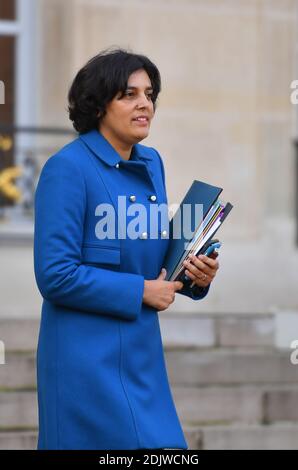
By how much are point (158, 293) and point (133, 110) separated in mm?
606

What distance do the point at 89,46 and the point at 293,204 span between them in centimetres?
→ 190

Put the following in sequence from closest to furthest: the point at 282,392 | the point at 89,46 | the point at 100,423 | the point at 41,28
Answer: the point at 100,423, the point at 282,392, the point at 89,46, the point at 41,28

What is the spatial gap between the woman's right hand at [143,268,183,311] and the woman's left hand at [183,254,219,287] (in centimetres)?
7

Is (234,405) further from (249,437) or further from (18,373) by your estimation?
(18,373)

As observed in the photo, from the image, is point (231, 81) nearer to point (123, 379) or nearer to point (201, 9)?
point (201, 9)

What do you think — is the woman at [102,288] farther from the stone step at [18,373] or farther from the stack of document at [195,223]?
the stone step at [18,373]

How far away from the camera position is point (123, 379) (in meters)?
3.72

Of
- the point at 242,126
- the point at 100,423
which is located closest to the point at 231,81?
the point at 242,126

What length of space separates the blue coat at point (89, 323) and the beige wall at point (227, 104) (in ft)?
14.2

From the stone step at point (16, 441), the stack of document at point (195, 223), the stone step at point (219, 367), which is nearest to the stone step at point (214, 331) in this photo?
the stone step at point (219, 367)

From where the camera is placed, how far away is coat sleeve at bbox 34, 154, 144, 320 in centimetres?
362

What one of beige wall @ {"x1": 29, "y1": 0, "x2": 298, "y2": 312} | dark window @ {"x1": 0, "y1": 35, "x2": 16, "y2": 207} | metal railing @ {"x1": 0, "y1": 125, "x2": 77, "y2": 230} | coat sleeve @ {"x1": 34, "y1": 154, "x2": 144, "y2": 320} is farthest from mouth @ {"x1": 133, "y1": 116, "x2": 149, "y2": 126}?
dark window @ {"x1": 0, "y1": 35, "x2": 16, "y2": 207}

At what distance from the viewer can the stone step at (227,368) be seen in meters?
7.11

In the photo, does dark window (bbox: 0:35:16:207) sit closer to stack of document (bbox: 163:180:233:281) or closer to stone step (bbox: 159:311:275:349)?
stone step (bbox: 159:311:275:349)
